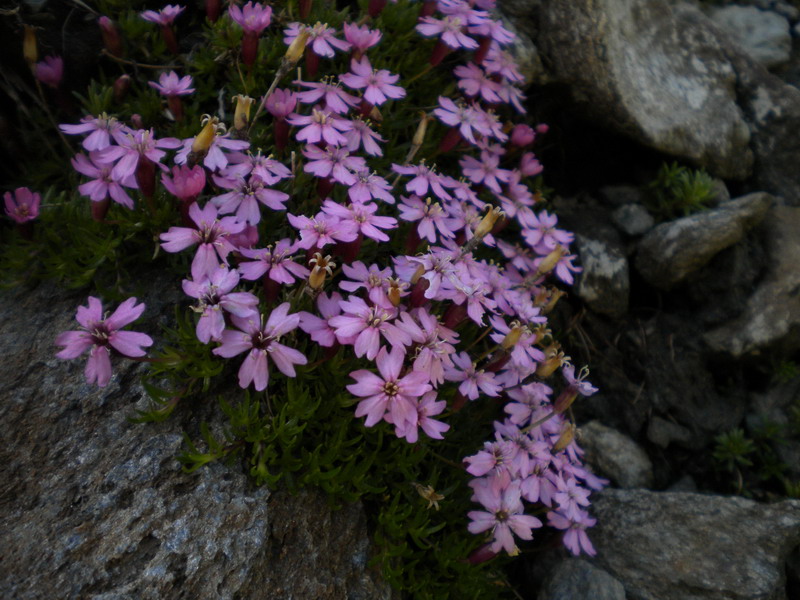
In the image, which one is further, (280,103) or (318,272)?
(280,103)

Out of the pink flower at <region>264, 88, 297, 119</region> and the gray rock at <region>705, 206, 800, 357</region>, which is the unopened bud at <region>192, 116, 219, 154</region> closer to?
the pink flower at <region>264, 88, 297, 119</region>

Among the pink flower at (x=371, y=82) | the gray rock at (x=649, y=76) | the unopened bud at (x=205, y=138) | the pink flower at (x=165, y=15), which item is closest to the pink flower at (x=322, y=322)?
the unopened bud at (x=205, y=138)

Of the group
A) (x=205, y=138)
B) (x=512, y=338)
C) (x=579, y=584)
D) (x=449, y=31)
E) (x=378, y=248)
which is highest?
(x=449, y=31)

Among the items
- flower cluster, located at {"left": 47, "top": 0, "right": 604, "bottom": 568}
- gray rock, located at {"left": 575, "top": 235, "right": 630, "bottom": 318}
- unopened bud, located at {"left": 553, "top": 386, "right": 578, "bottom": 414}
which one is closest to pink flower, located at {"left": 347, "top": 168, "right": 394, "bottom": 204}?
flower cluster, located at {"left": 47, "top": 0, "right": 604, "bottom": 568}

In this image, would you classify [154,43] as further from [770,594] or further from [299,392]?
[770,594]

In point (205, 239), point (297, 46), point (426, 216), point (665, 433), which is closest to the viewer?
point (205, 239)

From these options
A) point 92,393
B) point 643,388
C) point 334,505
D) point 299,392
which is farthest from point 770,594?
point 92,393

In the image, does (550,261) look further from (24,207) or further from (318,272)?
(24,207)

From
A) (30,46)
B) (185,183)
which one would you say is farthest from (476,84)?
(30,46)
